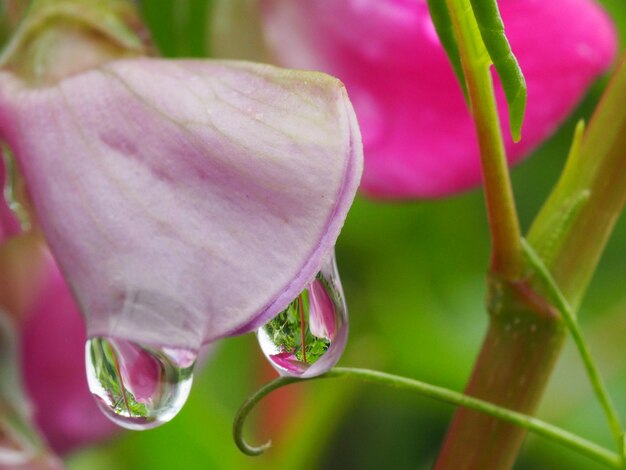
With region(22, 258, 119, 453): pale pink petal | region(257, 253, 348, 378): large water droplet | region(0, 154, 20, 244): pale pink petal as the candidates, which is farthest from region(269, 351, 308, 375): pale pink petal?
region(22, 258, 119, 453): pale pink petal

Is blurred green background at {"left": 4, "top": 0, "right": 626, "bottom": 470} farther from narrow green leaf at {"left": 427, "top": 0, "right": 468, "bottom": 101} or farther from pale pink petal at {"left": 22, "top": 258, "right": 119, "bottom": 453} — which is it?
narrow green leaf at {"left": 427, "top": 0, "right": 468, "bottom": 101}

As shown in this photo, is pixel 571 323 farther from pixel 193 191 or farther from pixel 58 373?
pixel 58 373

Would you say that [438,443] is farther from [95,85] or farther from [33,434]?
[95,85]

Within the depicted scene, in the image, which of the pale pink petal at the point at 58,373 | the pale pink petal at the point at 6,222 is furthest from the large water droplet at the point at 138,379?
the pale pink petal at the point at 58,373

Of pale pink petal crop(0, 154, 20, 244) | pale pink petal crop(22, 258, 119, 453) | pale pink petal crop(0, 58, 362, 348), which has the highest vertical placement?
pale pink petal crop(0, 58, 362, 348)

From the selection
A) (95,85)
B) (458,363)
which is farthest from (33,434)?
(458,363)

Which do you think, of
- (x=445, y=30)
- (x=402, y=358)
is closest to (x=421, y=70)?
(x=445, y=30)
